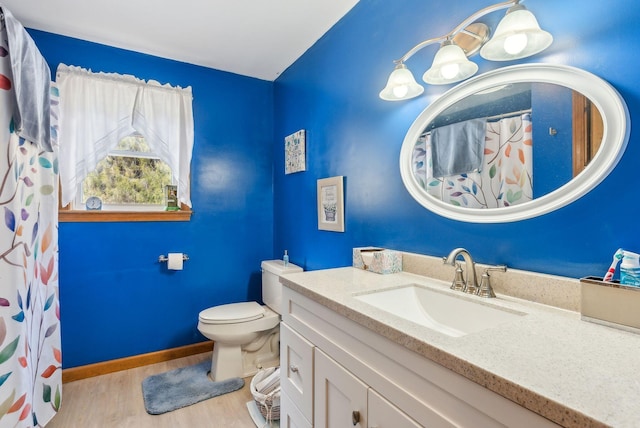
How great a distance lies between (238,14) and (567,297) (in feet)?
7.18

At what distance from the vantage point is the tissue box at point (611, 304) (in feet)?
2.43

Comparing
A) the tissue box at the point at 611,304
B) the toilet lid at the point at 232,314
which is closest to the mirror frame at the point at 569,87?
the tissue box at the point at 611,304

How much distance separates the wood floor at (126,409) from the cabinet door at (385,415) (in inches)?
46.6

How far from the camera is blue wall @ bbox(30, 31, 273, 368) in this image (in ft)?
7.25

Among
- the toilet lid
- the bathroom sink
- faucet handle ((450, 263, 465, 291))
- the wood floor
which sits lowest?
the wood floor

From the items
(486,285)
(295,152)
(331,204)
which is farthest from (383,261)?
(295,152)

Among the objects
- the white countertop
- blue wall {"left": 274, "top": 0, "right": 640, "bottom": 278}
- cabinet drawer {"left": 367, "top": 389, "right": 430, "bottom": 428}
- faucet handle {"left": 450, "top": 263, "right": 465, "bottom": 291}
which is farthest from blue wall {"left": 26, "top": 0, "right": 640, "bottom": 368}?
cabinet drawer {"left": 367, "top": 389, "right": 430, "bottom": 428}

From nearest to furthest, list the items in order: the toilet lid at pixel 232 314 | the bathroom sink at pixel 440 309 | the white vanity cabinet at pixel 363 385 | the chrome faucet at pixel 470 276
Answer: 1. the white vanity cabinet at pixel 363 385
2. the bathroom sink at pixel 440 309
3. the chrome faucet at pixel 470 276
4. the toilet lid at pixel 232 314

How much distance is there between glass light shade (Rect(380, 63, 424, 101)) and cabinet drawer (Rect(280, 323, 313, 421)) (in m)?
1.13

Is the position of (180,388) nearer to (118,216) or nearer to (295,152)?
(118,216)

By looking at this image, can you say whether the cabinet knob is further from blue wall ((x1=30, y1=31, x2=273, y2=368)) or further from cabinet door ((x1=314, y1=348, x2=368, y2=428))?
blue wall ((x1=30, y1=31, x2=273, y2=368))

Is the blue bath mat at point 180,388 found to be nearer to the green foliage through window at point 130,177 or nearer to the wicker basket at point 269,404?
the wicker basket at point 269,404

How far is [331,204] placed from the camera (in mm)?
2033

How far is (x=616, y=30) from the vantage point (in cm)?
87
